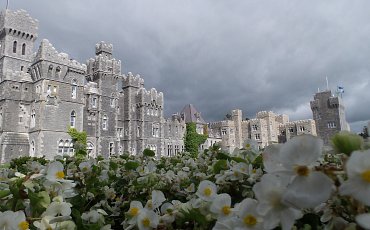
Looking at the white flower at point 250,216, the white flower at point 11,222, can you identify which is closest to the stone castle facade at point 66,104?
the white flower at point 11,222

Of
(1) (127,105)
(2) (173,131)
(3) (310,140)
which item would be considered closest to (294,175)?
(3) (310,140)

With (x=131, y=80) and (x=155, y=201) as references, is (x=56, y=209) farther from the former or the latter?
(x=131, y=80)

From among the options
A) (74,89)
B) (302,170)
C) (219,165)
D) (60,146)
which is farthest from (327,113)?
(302,170)

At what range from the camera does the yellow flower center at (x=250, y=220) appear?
0.90m

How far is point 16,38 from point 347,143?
4781 cm

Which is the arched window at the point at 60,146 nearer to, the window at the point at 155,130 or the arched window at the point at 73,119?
the arched window at the point at 73,119

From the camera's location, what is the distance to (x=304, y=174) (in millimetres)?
739

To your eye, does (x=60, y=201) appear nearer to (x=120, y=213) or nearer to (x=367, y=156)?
(x=120, y=213)

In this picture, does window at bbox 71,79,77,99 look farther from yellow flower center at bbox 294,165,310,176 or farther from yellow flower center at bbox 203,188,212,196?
yellow flower center at bbox 294,165,310,176

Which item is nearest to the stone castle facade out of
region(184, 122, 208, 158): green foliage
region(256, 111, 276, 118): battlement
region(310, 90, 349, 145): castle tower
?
region(184, 122, 208, 158): green foliage

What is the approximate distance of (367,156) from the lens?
0.68 meters

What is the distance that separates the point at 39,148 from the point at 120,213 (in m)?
29.8

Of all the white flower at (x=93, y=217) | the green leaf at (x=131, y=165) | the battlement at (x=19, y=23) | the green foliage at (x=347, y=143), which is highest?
the battlement at (x=19, y=23)

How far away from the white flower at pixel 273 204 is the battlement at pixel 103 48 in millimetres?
40314
